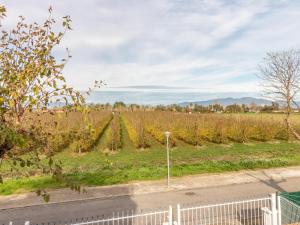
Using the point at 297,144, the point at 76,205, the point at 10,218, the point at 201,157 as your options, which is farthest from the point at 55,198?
the point at 297,144

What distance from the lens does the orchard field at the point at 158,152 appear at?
571 inches

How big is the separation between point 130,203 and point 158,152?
1248 cm

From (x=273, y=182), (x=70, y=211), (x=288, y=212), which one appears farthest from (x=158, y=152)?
(x=288, y=212)

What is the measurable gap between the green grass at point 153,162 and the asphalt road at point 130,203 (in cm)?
136

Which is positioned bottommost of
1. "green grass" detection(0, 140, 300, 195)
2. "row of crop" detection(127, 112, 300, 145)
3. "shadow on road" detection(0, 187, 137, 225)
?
"shadow on road" detection(0, 187, 137, 225)

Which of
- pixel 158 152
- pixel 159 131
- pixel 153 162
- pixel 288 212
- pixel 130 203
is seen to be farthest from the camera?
pixel 159 131

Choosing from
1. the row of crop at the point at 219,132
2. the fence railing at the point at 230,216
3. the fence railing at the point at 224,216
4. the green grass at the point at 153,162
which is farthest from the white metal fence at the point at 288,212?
the row of crop at the point at 219,132

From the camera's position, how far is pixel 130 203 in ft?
39.6

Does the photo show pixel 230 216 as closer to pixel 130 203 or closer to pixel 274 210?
pixel 274 210

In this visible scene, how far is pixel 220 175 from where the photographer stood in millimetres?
15812

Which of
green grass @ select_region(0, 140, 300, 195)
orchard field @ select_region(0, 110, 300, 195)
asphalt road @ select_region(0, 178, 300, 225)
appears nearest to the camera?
asphalt road @ select_region(0, 178, 300, 225)

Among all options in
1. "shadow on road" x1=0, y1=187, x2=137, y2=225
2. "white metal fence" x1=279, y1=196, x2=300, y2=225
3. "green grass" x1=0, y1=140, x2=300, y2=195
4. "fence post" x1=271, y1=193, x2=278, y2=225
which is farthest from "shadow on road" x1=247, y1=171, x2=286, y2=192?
"shadow on road" x1=0, y1=187, x2=137, y2=225

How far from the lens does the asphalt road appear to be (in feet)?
35.3

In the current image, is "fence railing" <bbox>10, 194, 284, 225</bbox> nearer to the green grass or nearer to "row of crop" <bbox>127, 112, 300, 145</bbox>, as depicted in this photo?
the green grass
